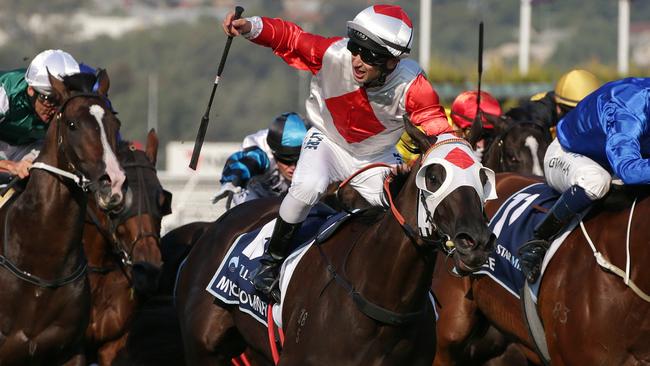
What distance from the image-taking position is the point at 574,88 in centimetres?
904

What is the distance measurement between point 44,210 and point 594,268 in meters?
2.76

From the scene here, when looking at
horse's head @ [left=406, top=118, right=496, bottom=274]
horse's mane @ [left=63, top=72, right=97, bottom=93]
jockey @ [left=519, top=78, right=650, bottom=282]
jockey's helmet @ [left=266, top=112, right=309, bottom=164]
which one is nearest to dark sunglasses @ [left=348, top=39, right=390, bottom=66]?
horse's head @ [left=406, top=118, right=496, bottom=274]

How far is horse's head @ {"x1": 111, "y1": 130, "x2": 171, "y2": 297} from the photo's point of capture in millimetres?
7645

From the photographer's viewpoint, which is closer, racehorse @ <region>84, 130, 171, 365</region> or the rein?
the rein

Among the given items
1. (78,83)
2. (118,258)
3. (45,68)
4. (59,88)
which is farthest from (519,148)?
(59,88)

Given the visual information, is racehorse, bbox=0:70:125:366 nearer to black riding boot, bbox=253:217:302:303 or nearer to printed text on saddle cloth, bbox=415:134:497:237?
black riding boot, bbox=253:217:302:303

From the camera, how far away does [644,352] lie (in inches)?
233

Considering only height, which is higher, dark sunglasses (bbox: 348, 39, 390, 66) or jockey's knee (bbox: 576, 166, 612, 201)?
dark sunglasses (bbox: 348, 39, 390, 66)

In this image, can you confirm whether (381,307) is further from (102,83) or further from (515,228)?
(102,83)

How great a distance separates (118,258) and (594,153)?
10.1 ft

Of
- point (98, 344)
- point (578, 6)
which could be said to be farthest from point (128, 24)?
point (98, 344)

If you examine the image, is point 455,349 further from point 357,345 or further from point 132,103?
point 132,103

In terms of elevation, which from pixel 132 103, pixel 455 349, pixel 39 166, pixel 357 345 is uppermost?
pixel 39 166

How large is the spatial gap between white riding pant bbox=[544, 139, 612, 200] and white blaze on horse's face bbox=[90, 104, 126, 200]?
2226mm
